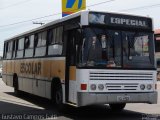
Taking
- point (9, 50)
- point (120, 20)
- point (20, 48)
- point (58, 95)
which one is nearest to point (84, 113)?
point (58, 95)

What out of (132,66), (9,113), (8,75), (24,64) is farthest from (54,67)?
(8,75)

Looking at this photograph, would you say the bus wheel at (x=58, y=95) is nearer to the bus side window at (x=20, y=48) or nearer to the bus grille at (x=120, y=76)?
the bus grille at (x=120, y=76)

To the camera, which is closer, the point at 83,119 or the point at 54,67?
the point at 83,119

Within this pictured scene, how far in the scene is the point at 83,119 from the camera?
12.0 m

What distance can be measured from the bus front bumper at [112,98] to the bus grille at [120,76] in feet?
1.50

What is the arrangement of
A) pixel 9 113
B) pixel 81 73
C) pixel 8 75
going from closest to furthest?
1. pixel 81 73
2. pixel 9 113
3. pixel 8 75

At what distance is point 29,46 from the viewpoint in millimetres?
17953

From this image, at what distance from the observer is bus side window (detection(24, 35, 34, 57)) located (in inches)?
687

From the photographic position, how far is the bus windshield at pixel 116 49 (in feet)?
38.1

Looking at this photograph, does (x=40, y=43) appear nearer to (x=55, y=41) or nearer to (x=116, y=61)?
(x=55, y=41)

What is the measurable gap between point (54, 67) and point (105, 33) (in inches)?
108

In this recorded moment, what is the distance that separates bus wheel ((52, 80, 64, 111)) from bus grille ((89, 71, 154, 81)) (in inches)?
77.3

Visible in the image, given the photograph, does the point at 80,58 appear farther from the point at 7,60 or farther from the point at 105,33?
the point at 7,60

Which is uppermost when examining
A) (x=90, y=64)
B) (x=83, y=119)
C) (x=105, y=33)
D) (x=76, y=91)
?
(x=105, y=33)
